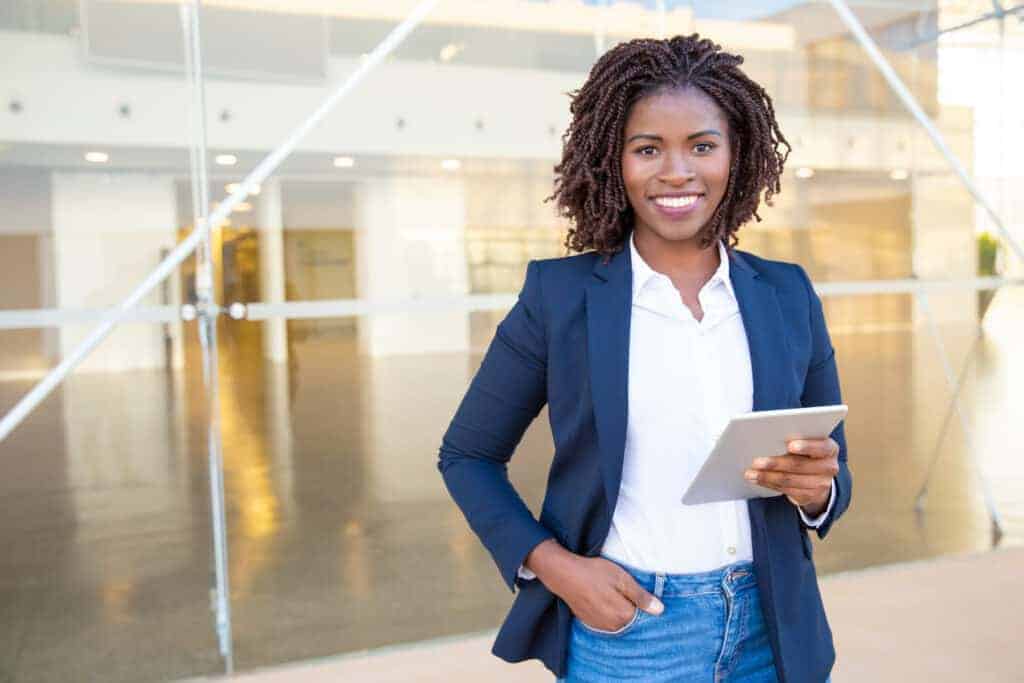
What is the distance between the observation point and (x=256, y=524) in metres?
4.75

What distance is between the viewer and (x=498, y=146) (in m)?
4.66

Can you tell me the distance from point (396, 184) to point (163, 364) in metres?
1.21

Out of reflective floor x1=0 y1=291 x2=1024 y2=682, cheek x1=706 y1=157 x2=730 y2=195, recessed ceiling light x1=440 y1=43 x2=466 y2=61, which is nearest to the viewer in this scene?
cheek x1=706 y1=157 x2=730 y2=195

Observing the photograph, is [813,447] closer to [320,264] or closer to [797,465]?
[797,465]

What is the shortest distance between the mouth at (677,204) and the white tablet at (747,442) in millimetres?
311

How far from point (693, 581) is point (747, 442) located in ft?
0.68

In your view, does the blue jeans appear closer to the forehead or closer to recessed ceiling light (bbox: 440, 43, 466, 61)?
the forehead

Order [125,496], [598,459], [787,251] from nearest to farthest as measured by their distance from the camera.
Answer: [598,459] < [125,496] < [787,251]

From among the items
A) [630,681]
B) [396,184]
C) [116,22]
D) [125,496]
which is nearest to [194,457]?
[125,496]

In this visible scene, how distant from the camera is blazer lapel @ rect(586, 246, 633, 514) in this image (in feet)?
4.03

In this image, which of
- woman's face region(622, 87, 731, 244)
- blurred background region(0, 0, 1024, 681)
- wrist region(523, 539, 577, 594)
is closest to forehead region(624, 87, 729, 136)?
woman's face region(622, 87, 731, 244)

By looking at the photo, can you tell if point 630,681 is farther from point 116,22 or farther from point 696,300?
point 116,22

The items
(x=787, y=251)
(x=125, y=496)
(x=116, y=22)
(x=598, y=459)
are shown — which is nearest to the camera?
(x=598, y=459)

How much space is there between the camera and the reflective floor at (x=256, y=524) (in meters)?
4.03
